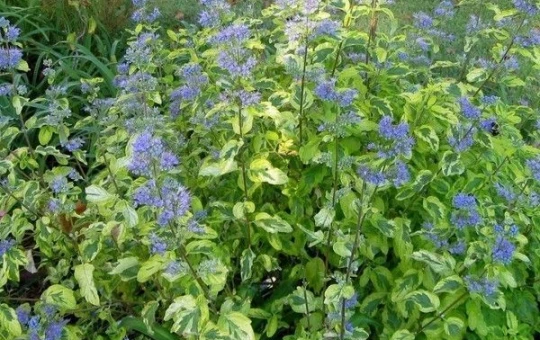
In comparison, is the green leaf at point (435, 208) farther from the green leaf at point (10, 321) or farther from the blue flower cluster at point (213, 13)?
the green leaf at point (10, 321)

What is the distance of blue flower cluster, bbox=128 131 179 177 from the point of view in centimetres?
159

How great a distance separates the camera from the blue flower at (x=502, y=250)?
6.05 ft

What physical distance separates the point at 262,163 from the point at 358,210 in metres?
0.35

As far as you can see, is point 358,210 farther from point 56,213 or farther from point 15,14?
point 15,14

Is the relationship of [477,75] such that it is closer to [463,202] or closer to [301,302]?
[463,202]

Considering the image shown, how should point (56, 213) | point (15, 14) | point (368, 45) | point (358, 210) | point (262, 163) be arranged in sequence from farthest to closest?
point (15, 14) < point (368, 45) < point (56, 213) < point (262, 163) < point (358, 210)

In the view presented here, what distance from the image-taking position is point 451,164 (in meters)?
2.15

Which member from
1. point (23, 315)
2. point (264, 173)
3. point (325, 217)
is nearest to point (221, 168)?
point (264, 173)

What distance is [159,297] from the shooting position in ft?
7.43

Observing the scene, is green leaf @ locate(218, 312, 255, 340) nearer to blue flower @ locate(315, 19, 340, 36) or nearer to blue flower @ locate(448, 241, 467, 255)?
blue flower @ locate(448, 241, 467, 255)

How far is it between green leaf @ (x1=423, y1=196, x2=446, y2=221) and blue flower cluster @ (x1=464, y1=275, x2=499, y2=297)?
260mm

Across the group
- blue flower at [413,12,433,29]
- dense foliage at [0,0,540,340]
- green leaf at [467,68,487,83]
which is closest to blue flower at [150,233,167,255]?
dense foliage at [0,0,540,340]

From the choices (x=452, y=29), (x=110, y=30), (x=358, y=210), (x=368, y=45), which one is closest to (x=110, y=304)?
(x=358, y=210)

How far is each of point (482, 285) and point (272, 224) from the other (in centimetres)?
68
